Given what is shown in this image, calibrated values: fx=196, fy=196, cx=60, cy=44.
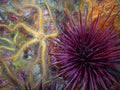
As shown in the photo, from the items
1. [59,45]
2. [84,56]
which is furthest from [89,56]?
[59,45]

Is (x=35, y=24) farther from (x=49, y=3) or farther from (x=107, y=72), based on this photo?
(x=107, y=72)

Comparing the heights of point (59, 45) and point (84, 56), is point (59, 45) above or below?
above

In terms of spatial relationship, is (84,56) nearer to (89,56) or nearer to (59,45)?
(89,56)

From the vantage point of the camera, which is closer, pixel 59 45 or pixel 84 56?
pixel 84 56

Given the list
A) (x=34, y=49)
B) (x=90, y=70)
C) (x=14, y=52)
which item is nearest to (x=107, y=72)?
(x=90, y=70)

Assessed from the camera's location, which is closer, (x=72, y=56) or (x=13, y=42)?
(x=72, y=56)
